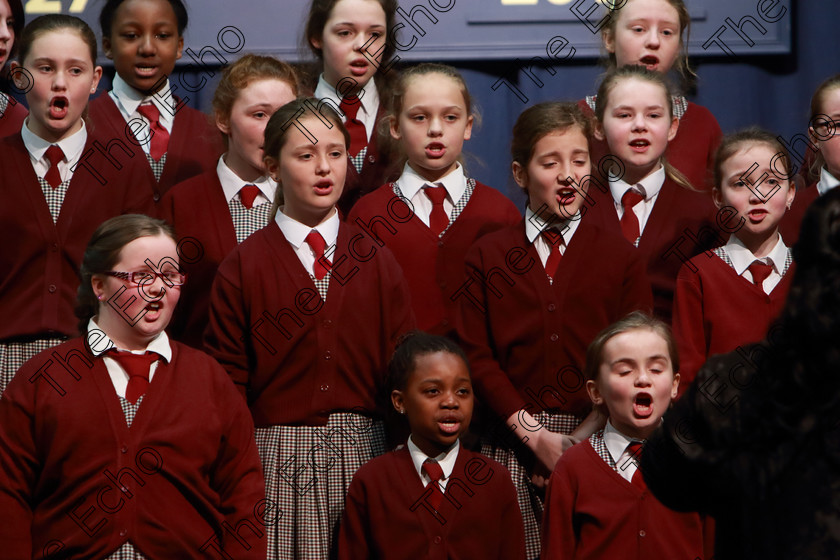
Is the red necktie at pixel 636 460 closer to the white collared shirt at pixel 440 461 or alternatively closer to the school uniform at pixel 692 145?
the white collared shirt at pixel 440 461

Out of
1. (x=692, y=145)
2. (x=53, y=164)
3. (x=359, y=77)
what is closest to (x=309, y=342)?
(x=53, y=164)

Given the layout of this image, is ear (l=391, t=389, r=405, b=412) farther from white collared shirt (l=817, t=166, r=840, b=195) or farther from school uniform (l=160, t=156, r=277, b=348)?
white collared shirt (l=817, t=166, r=840, b=195)

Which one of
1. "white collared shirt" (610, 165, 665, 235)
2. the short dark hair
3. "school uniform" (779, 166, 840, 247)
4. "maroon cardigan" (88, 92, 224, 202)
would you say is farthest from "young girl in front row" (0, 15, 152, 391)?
"school uniform" (779, 166, 840, 247)

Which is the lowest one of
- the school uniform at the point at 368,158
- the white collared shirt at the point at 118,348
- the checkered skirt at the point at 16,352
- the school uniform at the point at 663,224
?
the white collared shirt at the point at 118,348

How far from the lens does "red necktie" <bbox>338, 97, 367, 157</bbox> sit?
3.46 metres

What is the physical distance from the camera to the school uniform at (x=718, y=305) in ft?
9.51

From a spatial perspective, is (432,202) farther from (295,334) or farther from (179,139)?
(179,139)

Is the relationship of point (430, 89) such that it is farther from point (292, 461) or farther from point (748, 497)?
point (748, 497)

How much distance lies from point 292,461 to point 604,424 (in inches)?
27.5

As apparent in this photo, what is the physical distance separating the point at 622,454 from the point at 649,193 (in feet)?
2.73

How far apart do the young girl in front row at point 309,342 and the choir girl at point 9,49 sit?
0.99 metres

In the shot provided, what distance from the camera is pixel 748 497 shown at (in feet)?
4.44

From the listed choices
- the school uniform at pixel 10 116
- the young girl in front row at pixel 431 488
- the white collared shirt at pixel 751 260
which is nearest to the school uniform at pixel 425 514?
the young girl in front row at pixel 431 488

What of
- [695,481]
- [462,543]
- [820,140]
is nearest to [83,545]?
[462,543]
